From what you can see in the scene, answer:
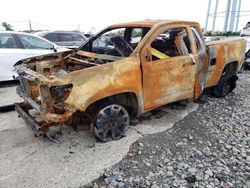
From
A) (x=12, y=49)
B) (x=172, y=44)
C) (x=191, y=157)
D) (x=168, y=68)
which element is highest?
(x=172, y=44)

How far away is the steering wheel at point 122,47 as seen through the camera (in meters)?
4.32

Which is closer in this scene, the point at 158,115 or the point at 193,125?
the point at 193,125

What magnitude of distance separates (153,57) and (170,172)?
1.84 meters

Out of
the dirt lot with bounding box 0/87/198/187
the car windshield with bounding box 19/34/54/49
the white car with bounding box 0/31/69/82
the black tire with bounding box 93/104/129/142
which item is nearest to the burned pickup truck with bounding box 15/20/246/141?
the black tire with bounding box 93/104/129/142

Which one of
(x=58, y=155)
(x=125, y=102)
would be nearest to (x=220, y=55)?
(x=125, y=102)

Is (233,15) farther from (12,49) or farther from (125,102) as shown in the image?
(125,102)

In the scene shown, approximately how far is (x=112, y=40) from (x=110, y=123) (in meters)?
1.56

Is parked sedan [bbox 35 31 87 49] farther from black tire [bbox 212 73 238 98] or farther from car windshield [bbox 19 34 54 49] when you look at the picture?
black tire [bbox 212 73 238 98]

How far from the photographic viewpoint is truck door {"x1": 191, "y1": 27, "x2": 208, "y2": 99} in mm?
4828

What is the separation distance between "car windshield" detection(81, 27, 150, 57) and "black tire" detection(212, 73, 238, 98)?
226 centimetres

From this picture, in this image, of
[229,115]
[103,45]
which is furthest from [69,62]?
[229,115]

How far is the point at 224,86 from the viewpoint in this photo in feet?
20.2

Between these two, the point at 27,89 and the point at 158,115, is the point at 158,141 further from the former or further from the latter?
the point at 27,89

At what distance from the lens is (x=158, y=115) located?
16.7 ft
